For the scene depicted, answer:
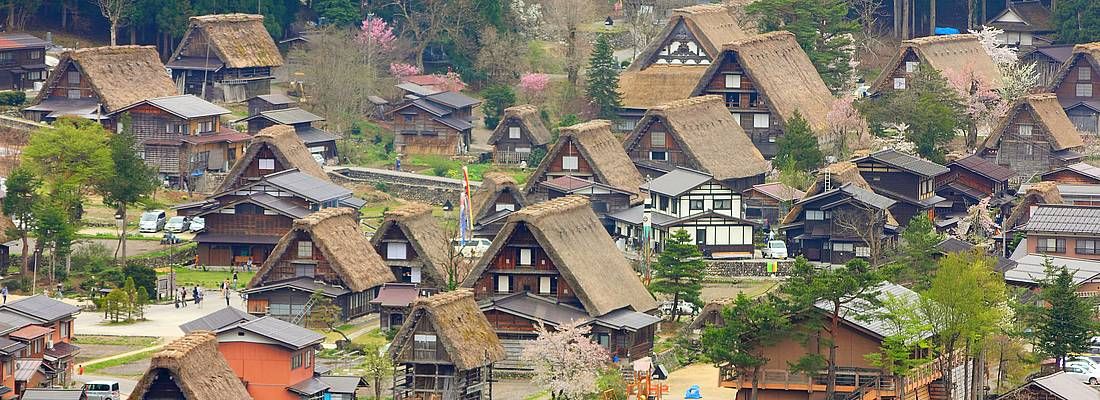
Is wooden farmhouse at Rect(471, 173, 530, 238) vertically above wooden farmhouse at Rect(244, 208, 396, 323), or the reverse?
wooden farmhouse at Rect(471, 173, 530, 238)

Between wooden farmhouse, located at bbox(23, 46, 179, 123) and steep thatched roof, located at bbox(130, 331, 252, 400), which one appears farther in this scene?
wooden farmhouse, located at bbox(23, 46, 179, 123)

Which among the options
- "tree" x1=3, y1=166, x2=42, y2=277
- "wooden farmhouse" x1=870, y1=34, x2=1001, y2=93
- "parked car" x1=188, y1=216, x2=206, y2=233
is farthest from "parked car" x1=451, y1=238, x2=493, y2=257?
"wooden farmhouse" x1=870, y1=34, x2=1001, y2=93

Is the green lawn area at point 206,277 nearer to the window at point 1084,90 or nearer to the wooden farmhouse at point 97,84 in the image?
the wooden farmhouse at point 97,84

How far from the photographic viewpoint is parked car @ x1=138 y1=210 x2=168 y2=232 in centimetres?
8638

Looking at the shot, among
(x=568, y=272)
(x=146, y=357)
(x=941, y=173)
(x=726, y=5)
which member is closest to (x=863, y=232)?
(x=941, y=173)

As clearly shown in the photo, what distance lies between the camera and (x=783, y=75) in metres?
96.2

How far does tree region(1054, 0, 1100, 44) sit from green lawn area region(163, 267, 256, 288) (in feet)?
121

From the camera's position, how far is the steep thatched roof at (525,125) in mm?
95000

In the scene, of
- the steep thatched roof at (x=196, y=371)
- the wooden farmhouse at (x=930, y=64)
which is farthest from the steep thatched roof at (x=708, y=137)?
the steep thatched roof at (x=196, y=371)

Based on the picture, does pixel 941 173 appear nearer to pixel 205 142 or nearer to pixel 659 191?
pixel 659 191

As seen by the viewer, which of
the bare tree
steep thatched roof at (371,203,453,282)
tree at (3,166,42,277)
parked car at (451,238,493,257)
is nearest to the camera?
steep thatched roof at (371,203,453,282)

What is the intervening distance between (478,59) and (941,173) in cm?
2353

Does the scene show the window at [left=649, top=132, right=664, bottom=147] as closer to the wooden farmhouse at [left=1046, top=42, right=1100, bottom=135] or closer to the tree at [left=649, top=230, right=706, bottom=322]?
the tree at [left=649, top=230, right=706, bottom=322]

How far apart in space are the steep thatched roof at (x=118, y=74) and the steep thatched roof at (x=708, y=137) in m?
17.1
